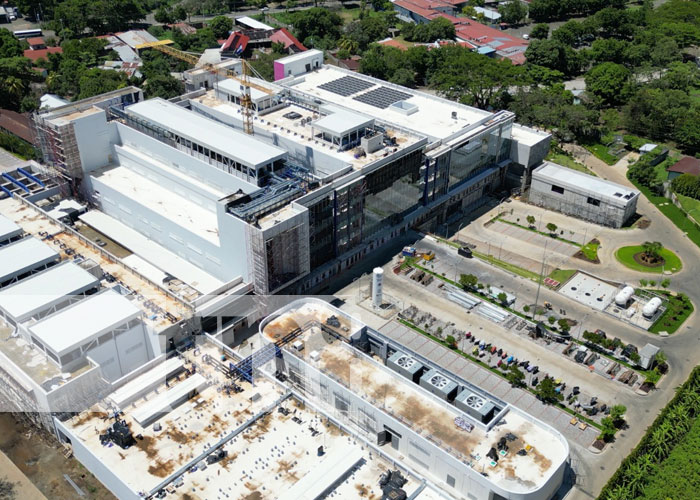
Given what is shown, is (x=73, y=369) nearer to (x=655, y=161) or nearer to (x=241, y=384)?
(x=241, y=384)

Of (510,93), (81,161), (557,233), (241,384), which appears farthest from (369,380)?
(510,93)

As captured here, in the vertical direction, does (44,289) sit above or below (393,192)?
above

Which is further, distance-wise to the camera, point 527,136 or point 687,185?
point 527,136

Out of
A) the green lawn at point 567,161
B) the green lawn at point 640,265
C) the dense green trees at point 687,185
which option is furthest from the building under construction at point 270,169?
the dense green trees at point 687,185

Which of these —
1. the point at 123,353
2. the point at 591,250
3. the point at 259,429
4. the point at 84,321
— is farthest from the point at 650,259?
the point at 84,321

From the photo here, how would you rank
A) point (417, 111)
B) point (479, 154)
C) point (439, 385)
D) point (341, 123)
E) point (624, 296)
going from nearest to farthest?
point (439, 385)
point (624, 296)
point (341, 123)
point (479, 154)
point (417, 111)

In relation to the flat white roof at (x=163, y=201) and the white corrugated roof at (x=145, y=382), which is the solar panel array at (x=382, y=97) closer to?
the flat white roof at (x=163, y=201)

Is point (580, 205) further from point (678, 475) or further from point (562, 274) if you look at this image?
point (678, 475)
